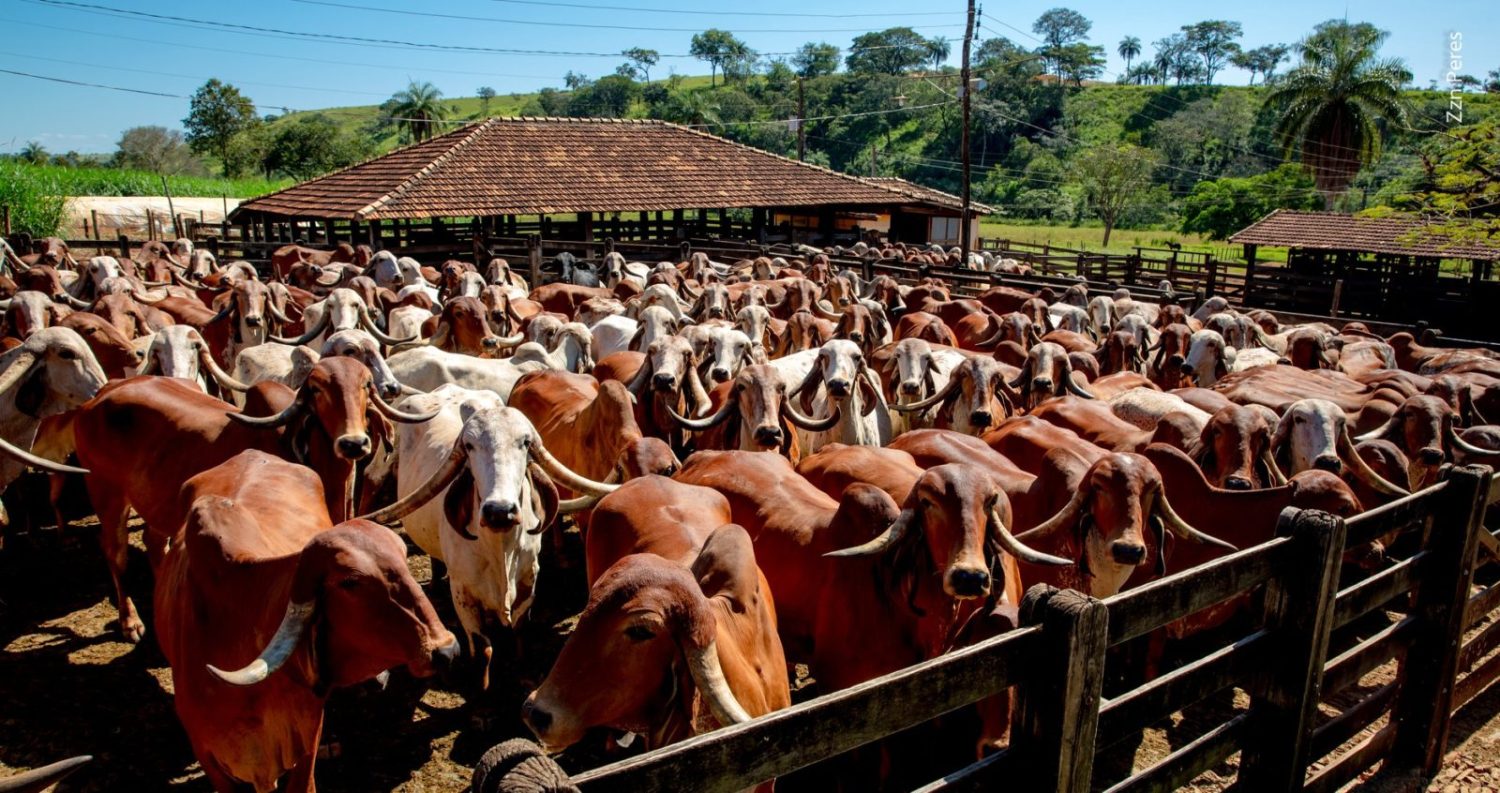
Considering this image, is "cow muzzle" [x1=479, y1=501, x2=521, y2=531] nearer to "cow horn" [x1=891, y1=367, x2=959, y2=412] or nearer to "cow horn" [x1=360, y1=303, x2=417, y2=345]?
"cow horn" [x1=891, y1=367, x2=959, y2=412]

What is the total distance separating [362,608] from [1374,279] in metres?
33.9

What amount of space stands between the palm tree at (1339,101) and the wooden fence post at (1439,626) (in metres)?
49.6

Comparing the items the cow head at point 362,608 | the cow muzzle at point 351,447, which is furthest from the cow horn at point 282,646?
the cow muzzle at point 351,447

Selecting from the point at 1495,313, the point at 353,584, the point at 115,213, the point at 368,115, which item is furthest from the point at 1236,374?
the point at 368,115

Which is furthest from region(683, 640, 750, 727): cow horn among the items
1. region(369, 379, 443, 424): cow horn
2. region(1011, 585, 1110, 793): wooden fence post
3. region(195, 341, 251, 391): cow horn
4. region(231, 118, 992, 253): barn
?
region(231, 118, 992, 253): barn

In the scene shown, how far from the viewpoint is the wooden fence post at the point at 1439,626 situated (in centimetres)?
468

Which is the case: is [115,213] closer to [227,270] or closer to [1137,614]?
[227,270]

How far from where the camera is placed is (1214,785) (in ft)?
17.3

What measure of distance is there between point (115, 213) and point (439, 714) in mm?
45582

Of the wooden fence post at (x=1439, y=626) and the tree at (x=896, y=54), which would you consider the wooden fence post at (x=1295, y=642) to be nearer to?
the wooden fence post at (x=1439, y=626)

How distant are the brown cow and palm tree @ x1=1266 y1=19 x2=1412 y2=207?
53.0 meters

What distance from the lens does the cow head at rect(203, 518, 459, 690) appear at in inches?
142

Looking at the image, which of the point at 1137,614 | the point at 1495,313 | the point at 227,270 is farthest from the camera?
the point at 1495,313

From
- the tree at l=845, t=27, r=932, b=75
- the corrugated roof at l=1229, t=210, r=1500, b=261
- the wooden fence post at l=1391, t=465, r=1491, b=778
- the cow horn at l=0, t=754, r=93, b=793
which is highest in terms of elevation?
the tree at l=845, t=27, r=932, b=75
